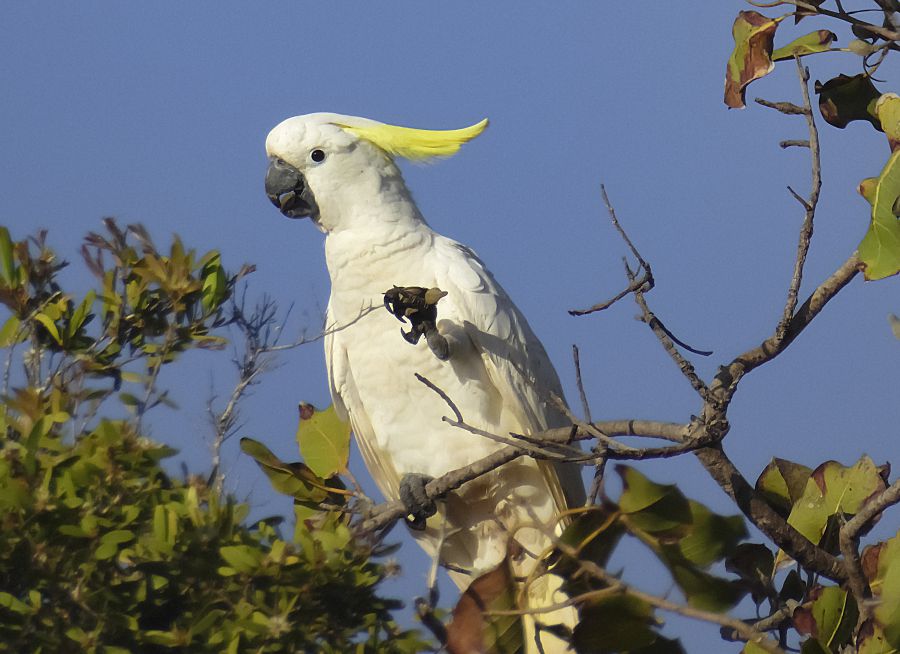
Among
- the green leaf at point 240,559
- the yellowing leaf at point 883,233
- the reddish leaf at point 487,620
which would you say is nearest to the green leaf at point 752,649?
the reddish leaf at point 487,620

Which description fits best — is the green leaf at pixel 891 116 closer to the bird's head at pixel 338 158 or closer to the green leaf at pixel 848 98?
the green leaf at pixel 848 98

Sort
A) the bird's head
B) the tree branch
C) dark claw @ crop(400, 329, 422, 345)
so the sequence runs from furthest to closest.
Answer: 1. the bird's head
2. dark claw @ crop(400, 329, 422, 345)
3. the tree branch

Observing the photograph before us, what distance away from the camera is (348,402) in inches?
149

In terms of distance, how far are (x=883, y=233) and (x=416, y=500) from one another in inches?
72.1

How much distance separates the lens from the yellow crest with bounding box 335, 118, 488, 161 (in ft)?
12.1

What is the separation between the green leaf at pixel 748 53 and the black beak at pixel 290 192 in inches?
66.0

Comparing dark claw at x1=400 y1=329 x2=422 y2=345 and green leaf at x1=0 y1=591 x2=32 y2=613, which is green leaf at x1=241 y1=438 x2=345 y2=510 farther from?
green leaf at x1=0 y1=591 x2=32 y2=613

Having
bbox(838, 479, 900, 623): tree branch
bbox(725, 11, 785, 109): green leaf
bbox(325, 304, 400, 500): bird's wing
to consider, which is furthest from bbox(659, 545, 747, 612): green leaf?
bbox(325, 304, 400, 500): bird's wing

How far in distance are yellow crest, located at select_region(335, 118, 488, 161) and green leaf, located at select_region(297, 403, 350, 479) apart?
1.11 meters

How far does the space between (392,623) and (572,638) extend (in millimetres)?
364

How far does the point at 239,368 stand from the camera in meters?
2.65

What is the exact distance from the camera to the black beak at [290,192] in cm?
369

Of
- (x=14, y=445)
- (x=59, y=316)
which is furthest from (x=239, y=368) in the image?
(x=14, y=445)

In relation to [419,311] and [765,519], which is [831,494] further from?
[419,311]
